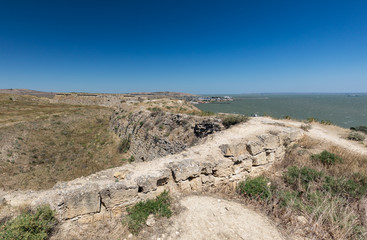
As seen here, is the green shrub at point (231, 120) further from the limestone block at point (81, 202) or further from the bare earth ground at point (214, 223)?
the limestone block at point (81, 202)

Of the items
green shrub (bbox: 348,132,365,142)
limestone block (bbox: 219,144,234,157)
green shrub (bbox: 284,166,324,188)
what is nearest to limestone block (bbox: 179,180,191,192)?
limestone block (bbox: 219,144,234,157)

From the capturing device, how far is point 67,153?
17391 mm

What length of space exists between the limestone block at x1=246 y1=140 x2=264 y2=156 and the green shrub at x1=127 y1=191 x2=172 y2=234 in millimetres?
4072

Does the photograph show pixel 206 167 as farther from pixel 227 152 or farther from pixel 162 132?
pixel 162 132

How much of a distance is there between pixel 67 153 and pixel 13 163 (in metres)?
4.16

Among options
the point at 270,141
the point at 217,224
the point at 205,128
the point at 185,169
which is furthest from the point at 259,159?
the point at 205,128

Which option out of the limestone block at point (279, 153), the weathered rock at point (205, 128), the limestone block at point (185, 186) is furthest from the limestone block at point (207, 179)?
the weathered rock at point (205, 128)

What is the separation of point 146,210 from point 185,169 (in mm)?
1728

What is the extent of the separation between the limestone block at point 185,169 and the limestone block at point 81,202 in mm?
2331

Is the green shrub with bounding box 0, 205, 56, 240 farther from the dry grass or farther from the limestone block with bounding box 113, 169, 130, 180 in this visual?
the dry grass

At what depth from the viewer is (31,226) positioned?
123 inches

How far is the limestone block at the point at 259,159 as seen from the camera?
6742mm

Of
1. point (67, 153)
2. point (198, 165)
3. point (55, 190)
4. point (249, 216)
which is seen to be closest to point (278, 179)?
point (249, 216)

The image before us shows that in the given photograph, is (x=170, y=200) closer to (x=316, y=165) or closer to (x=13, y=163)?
(x=316, y=165)
